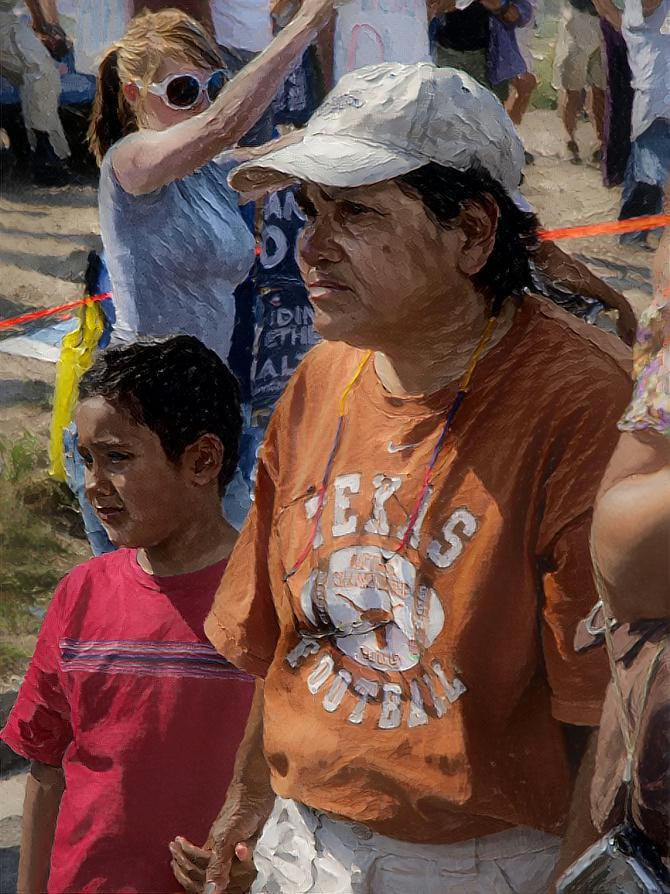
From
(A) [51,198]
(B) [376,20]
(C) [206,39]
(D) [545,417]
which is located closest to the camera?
(D) [545,417]

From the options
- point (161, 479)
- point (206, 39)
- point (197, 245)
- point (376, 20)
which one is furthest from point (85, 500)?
point (376, 20)

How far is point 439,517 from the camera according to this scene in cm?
237

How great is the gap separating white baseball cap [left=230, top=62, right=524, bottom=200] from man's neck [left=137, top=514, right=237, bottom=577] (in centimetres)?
95

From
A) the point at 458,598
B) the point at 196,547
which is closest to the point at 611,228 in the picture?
the point at 458,598

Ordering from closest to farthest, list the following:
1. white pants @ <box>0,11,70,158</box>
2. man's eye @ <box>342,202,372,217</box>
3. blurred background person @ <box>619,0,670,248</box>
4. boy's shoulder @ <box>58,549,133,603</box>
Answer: man's eye @ <box>342,202,372,217</box> → blurred background person @ <box>619,0,670,248</box> → boy's shoulder @ <box>58,549,133,603</box> → white pants @ <box>0,11,70,158</box>

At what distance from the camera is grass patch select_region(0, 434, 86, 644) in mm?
3270

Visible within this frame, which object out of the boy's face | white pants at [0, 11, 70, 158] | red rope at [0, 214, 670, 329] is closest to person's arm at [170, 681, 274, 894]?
the boy's face

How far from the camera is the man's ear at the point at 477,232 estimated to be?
7.50 ft

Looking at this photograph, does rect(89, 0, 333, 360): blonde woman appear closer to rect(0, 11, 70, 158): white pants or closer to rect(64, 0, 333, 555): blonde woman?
rect(64, 0, 333, 555): blonde woman

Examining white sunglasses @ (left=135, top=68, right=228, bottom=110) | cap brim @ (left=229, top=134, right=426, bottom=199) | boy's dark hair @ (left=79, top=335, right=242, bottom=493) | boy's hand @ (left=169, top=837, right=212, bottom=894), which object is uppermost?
cap brim @ (left=229, top=134, right=426, bottom=199)

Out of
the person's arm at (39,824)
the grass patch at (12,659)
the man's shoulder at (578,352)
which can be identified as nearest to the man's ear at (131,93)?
the man's shoulder at (578,352)

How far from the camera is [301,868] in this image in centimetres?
245

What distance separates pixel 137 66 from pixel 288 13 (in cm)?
40

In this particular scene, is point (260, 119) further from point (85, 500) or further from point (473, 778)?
point (473, 778)
